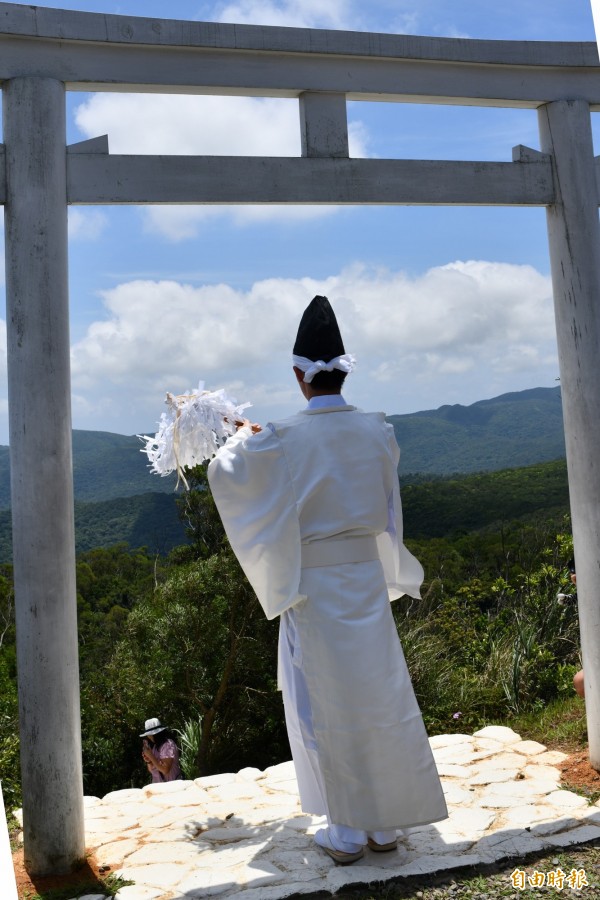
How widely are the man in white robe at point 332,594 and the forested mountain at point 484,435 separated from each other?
14960 mm

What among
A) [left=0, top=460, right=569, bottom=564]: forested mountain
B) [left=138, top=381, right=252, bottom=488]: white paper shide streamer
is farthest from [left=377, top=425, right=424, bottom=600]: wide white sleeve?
[left=0, top=460, right=569, bottom=564]: forested mountain

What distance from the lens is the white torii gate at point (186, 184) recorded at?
3.24 meters

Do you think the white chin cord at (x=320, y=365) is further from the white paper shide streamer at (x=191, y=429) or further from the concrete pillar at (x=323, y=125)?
the concrete pillar at (x=323, y=125)

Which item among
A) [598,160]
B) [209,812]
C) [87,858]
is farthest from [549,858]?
[598,160]

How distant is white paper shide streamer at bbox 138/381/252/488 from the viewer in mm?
3582

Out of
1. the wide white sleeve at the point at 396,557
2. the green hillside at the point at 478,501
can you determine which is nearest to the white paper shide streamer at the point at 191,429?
the wide white sleeve at the point at 396,557

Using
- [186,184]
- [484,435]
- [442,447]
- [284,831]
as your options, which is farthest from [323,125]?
[484,435]

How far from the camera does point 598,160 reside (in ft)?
13.1

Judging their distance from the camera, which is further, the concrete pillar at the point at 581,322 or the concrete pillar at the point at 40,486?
the concrete pillar at the point at 581,322

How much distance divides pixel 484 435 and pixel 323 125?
2223cm

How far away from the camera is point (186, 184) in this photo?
11.5ft

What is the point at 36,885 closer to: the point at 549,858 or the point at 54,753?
the point at 54,753

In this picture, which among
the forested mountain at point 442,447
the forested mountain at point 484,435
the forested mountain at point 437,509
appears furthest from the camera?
the forested mountain at point 484,435

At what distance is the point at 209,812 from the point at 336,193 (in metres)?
2.72
